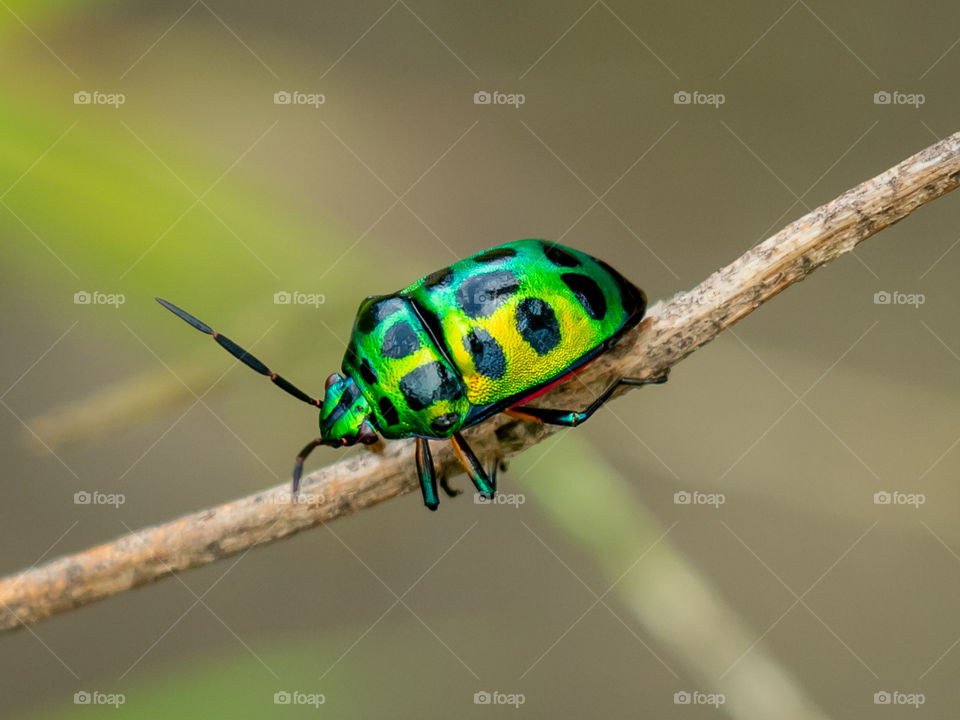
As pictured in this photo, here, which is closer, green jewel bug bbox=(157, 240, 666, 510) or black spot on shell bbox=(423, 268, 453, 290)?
green jewel bug bbox=(157, 240, 666, 510)

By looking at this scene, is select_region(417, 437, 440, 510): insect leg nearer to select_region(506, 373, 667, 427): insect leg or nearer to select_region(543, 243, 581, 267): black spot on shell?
select_region(506, 373, 667, 427): insect leg

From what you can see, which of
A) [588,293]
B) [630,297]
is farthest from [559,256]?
[630,297]

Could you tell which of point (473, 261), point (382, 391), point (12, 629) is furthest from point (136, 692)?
point (473, 261)

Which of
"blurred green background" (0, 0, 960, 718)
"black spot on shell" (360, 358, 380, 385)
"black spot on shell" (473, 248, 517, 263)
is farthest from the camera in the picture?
"blurred green background" (0, 0, 960, 718)

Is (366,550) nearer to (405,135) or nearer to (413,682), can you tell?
(413,682)

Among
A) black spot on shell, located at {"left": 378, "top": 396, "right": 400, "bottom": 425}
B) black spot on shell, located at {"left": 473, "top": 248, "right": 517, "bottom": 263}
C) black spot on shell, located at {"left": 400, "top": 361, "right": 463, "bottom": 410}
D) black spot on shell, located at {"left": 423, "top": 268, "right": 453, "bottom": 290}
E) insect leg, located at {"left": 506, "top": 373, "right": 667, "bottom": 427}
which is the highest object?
black spot on shell, located at {"left": 473, "top": 248, "right": 517, "bottom": 263}

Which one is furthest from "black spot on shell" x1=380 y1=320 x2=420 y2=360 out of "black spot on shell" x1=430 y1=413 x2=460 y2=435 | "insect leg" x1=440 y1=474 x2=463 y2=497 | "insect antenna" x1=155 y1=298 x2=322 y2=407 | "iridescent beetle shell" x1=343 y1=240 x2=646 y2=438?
"insect leg" x1=440 y1=474 x2=463 y2=497

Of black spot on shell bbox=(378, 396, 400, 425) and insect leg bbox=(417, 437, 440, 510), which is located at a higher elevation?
black spot on shell bbox=(378, 396, 400, 425)
